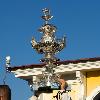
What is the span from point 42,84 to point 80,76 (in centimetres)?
593

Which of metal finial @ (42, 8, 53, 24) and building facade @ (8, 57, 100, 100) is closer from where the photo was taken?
metal finial @ (42, 8, 53, 24)

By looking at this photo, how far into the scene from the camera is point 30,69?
2089 cm

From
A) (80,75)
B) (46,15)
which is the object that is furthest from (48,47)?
(80,75)

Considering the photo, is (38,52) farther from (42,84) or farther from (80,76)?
(80,76)

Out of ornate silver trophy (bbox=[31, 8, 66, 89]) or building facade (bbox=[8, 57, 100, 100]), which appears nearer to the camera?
ornate silver trophy (bbox=[31, 8, 66, 89])

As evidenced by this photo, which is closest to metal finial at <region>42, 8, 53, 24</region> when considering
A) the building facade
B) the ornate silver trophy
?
the ornate silver trophy

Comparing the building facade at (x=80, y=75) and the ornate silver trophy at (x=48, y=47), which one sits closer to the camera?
the ornate silver trophy at (x=48, y=47)

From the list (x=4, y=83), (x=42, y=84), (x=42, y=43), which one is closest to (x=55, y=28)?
(x=42, y=43)

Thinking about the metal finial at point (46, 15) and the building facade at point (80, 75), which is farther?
the building facade at point (80, 75)

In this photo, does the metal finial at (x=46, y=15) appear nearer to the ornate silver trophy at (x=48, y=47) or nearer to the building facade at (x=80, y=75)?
the ornate silver trophy at (x=48, y=47)

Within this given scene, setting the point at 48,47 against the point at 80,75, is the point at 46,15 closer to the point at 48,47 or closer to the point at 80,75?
the point at 48,47

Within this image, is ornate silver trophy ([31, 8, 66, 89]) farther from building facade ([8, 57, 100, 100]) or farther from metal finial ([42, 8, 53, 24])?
building facade ([8, 57, 100, 100])

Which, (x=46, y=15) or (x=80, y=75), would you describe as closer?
(x=46, y=15)

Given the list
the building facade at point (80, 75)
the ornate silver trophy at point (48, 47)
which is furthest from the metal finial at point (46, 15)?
the building facade at point (80, 75)
